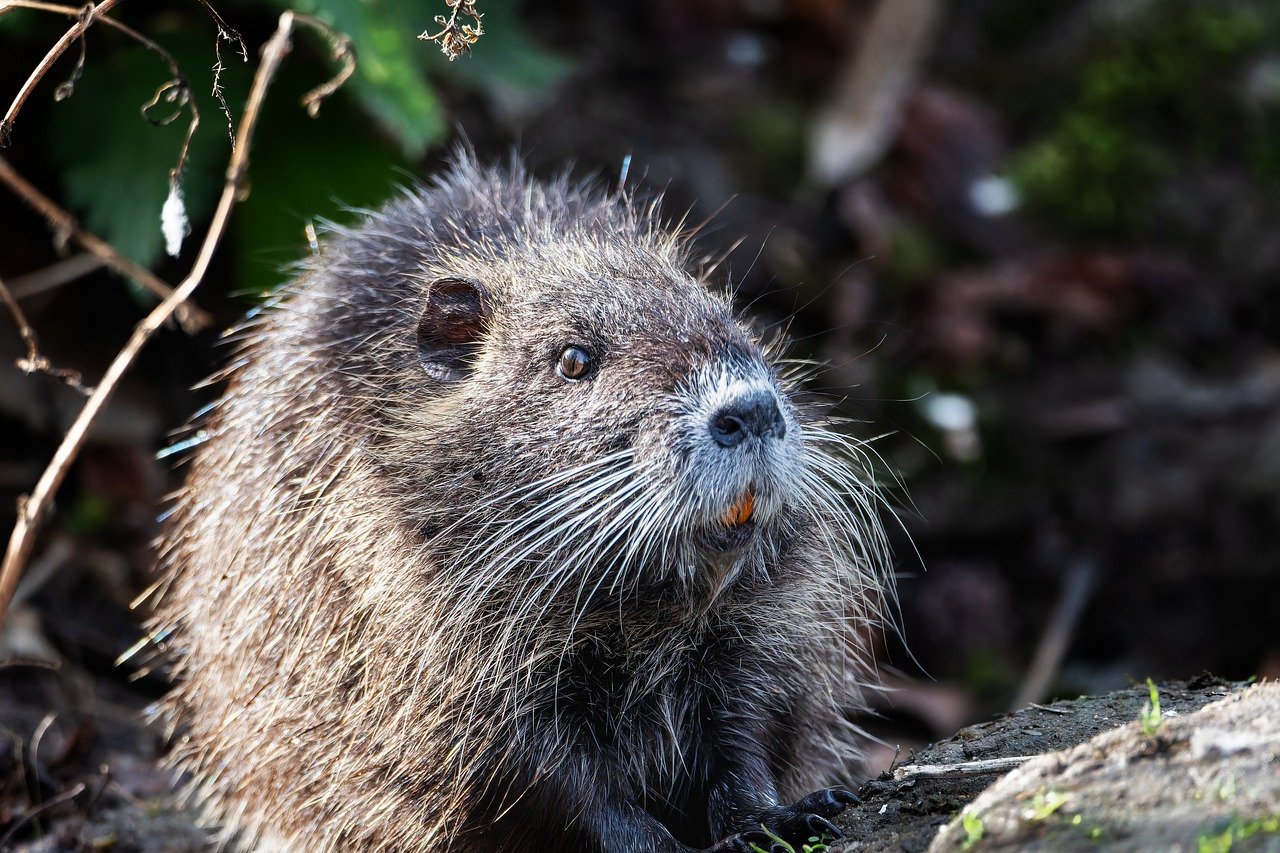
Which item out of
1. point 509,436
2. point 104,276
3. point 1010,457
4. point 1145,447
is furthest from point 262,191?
point 1145,447

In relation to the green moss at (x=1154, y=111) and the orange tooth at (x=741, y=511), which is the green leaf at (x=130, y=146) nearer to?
the orange tooth at (x=741, y=511)

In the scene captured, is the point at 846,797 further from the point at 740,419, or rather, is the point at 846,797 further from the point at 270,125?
the point at 270,125

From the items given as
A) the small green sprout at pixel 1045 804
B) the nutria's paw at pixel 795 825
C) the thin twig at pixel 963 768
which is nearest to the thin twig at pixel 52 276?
the nutria's paw at pixel 795 825

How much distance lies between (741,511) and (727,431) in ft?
0.82

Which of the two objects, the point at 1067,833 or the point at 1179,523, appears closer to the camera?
the point at 1067,833

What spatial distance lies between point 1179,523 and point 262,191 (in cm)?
595

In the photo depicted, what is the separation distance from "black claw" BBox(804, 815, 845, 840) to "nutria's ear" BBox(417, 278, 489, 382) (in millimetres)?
1784

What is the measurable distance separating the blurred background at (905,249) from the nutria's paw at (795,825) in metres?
2.44

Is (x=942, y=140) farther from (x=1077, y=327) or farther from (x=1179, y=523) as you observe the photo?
(x=1179, y=523)

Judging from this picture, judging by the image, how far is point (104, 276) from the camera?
314 inches

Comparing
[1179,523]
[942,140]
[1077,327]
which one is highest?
[942,140]

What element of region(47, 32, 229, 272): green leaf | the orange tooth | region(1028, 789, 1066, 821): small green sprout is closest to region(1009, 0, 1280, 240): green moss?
region(47, 32, 229, 272): green leaf

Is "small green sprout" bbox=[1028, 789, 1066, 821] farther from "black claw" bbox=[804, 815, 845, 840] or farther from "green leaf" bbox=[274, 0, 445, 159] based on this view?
"green leaf" bbox=[274, 0, 445, 159]

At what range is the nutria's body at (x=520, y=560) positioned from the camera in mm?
4039
